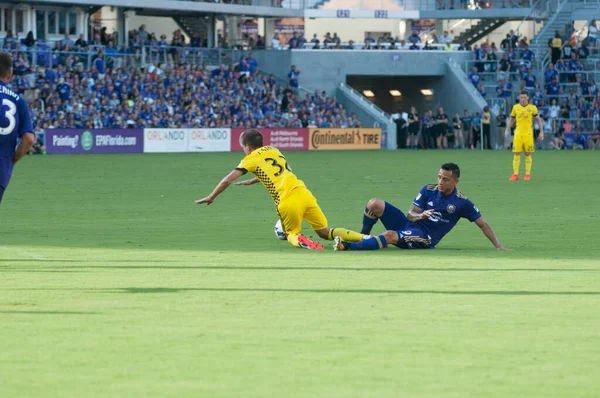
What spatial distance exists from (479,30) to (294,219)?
63.2 meters

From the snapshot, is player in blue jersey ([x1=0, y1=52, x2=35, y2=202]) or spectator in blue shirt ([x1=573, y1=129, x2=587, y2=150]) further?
spectator in blue shirt ([x1=573, y1=129, x2=587, y2=150])

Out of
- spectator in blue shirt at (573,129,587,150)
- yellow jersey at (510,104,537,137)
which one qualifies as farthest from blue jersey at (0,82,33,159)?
spectator in blue shirt at (573,129,587,150)

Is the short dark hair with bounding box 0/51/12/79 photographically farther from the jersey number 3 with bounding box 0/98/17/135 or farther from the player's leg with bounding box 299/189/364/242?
the player's leg with bounding box 299/189/364/242

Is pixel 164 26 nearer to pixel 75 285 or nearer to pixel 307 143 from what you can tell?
pixel 307 143

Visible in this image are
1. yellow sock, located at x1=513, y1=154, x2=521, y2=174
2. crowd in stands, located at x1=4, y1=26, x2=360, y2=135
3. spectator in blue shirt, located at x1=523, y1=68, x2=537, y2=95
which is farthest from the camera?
spectator in blue shirt, located at x1=523, y1=68, x2=537, y2=95

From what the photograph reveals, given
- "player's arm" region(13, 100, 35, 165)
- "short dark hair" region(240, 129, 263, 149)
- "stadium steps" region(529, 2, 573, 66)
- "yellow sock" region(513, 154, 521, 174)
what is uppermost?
"stadium steps" region(529, 2, 573, 66)

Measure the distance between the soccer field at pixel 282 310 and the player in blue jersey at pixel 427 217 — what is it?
8.8 inches

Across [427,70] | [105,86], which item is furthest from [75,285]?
[427,70]

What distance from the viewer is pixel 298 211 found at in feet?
44.5

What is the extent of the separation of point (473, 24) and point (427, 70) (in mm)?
10382

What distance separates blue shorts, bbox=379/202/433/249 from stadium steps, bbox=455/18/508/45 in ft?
203

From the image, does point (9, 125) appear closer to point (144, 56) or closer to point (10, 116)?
point (10, 116)

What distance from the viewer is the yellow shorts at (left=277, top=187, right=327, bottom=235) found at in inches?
534

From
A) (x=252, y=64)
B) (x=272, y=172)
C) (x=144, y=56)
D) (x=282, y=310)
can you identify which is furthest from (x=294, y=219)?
(x=252, y=64)
